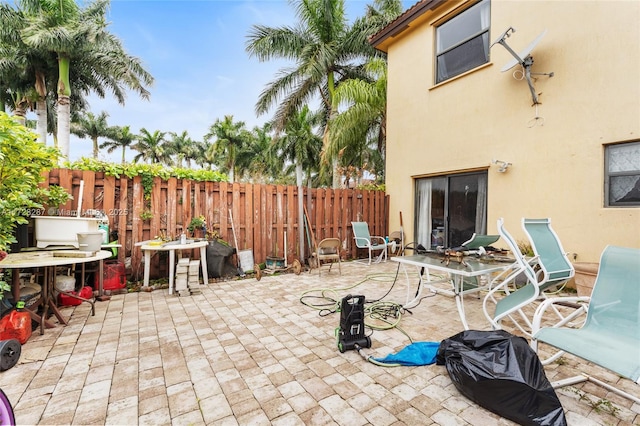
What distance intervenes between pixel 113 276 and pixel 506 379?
492cm

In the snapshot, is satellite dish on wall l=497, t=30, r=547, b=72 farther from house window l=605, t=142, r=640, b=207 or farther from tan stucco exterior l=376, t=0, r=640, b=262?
house window l=605, t=142, r=640, b=207

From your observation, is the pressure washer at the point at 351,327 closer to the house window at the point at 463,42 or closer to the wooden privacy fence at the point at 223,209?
the wooden privacy fence at the point at 223,209

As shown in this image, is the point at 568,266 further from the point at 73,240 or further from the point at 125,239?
the point at 125,239

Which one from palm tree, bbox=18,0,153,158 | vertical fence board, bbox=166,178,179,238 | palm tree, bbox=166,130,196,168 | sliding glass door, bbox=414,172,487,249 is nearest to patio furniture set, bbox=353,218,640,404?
sliding glass door, bbox=414,172,487,249

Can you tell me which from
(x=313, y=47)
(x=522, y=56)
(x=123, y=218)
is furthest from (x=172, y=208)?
(x=313, y=47)

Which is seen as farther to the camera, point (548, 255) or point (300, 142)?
point (300, 142)

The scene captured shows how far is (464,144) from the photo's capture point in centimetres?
602

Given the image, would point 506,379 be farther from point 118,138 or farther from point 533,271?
point 118,138

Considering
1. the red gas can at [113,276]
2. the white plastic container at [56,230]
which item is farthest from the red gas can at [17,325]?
the red gas can at [113,276]

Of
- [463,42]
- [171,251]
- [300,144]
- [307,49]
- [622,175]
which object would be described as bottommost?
[171,251]

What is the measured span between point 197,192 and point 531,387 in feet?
17.4

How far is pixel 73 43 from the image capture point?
11.5 metres

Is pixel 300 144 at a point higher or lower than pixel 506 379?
higher

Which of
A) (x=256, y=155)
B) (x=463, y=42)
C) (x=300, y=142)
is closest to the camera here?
(x=463, y=42)
